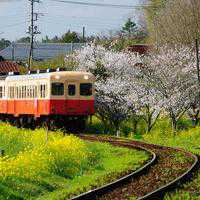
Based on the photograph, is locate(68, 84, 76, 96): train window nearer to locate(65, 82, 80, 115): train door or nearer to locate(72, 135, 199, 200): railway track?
locate(65, 82, 80, 115): train door

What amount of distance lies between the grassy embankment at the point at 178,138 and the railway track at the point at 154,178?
241 mm

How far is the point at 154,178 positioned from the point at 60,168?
304 centimetres

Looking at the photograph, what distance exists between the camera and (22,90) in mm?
32125

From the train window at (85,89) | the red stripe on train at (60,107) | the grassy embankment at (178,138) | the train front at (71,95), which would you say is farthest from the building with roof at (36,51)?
the train front at (71,95)

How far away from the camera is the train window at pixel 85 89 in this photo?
29.3m

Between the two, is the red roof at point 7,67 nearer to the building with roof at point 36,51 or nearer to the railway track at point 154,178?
the building with roof at point 36,51

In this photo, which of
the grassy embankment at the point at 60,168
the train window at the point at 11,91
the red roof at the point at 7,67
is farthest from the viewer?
the red roof at the point at 7,67

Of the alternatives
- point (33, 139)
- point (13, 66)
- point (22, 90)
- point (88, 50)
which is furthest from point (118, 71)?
point (13, 66)

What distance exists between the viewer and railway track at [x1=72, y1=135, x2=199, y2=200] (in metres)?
12.4

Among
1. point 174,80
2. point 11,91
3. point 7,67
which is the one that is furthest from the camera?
point 7,67

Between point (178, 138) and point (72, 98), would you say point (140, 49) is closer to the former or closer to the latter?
point (72, 98)

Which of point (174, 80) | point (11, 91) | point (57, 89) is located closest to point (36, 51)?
point (174, 80)

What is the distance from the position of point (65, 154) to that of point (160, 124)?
2478 cm

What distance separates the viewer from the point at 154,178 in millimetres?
14570
